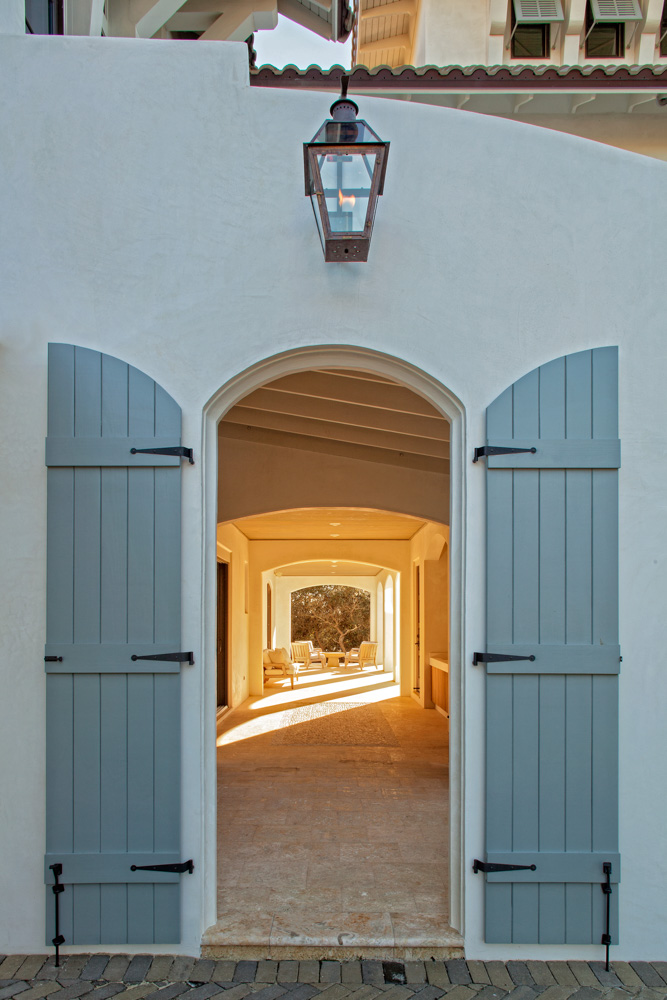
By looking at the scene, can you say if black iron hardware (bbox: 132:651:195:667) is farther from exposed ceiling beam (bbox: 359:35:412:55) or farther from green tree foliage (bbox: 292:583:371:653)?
green tree foliage (bbox: 292:583:371:653)

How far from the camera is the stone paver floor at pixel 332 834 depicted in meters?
3.58

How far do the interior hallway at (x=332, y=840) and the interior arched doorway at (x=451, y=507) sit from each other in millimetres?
288

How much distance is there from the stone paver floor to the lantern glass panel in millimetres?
3283

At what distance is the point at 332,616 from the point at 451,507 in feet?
85.2

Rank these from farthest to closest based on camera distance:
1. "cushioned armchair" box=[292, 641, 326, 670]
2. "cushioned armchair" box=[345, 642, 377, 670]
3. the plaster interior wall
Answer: "cushioned armchair" box=[292, 641, 326, 670] < "cushioned armchair" box=[345, 642, 377, 670] < the plaster interior wall

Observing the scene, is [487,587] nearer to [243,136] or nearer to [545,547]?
[545,547]

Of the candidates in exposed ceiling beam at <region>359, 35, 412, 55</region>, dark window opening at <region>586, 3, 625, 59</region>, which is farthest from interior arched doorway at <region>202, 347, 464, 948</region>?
exposed ceiling beam at <region>359, 35, 412, 55</region>

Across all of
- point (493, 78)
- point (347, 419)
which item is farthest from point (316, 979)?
point (493, 78)

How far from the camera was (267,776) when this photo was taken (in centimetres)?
673

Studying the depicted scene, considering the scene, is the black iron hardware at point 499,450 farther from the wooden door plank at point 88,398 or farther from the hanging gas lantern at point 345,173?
the wooden door plank at point 88,398

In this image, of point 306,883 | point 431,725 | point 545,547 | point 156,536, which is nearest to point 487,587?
point 545,547

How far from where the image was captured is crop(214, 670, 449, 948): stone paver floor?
3576 millimetres

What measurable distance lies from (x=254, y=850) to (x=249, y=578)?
9.07 meters

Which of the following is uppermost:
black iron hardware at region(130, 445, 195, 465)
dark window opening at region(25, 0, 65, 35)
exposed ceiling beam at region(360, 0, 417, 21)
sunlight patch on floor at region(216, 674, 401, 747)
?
exposed ceiling beam at region(360, 0, 417, 21)
